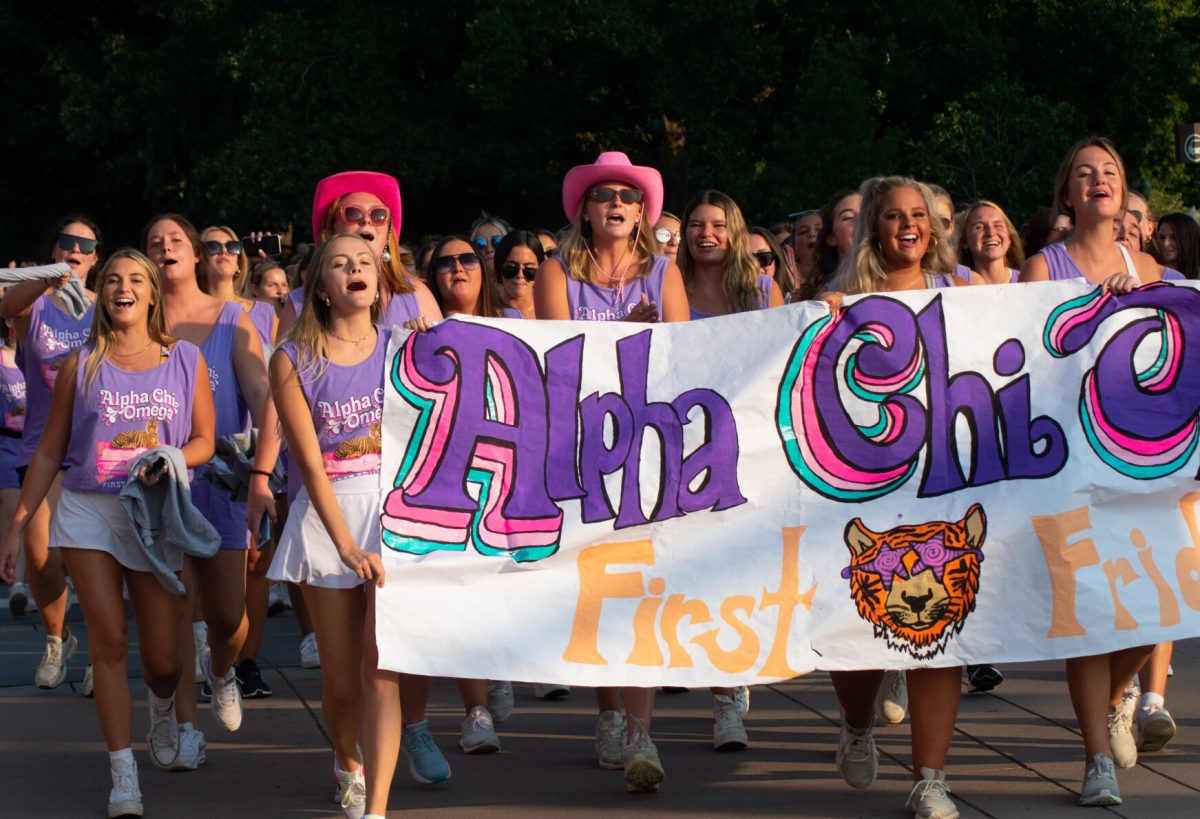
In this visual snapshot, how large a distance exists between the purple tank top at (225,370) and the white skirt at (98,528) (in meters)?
1.05

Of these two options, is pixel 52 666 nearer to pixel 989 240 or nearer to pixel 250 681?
pixel 250 681

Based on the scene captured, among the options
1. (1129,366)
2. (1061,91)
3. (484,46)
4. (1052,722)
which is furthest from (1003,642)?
(1061,91)

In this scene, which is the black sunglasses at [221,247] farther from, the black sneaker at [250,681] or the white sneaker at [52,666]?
the black sneaker at [250,681]

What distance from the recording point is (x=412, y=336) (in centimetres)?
557

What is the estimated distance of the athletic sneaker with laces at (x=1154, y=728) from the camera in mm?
6031

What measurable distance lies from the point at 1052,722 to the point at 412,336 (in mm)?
3064

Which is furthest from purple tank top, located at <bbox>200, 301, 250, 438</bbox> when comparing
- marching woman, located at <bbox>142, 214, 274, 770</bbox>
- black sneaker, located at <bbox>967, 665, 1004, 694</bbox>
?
black sneaker, located at <bbox>967, 665, 1004, 694</bbox>

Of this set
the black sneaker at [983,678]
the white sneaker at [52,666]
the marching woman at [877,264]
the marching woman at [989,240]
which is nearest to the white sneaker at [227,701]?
the white sneaker at [52,666]

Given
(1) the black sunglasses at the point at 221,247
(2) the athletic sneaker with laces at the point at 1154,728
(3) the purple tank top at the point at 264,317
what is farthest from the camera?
(1) the black sunglasses at the point at 221,247

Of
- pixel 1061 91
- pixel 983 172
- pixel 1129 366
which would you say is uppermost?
pixel 1061 91

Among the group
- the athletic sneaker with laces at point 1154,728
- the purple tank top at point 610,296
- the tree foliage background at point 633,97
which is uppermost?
the tree foliage background at point 633,97

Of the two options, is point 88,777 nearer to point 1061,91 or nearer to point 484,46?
point 484,46

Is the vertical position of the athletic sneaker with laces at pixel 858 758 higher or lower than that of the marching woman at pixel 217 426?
lower

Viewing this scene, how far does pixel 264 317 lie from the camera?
8.05 m
